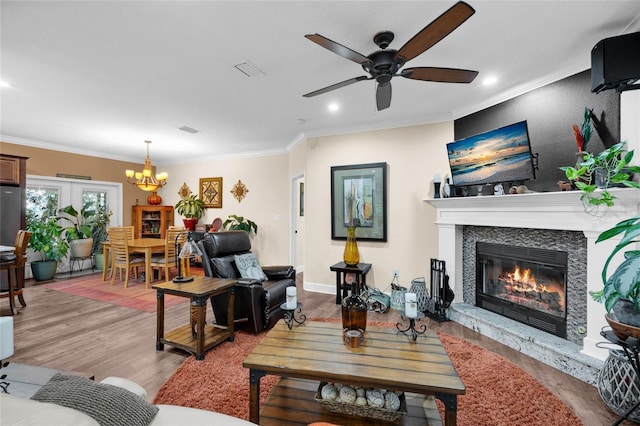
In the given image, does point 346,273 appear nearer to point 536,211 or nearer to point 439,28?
point 536,211

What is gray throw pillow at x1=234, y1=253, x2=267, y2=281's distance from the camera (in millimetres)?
3262

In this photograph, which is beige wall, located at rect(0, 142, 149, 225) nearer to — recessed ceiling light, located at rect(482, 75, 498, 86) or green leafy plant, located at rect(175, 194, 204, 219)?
green leafy plant, located at rect(175, 194, 204, 219)

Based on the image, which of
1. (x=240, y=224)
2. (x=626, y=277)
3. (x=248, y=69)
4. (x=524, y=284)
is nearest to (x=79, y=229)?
(x=240, y=224)

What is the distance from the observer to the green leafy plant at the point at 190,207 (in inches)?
259

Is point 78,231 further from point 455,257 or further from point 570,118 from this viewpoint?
point 570,118

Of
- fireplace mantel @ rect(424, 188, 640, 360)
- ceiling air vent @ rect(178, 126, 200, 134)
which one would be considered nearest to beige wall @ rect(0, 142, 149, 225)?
ceiling air vent @ rect(178, 126, 200, 134)

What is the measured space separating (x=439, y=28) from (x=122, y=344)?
354 centimetres

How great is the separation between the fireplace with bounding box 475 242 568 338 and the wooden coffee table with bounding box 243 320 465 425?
A: 164 centimetres

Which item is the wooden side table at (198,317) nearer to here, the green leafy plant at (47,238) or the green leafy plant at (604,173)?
the green leafy plant at (604,173)

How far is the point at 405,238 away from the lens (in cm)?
409

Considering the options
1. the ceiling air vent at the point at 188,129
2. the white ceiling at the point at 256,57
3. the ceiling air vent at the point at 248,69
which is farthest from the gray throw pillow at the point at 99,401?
the ceiling air vent at the point at 188,129

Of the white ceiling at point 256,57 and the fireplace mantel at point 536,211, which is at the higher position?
the white ceiling at point 256,57

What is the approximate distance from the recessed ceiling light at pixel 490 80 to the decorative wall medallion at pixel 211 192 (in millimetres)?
5411

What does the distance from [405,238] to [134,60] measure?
11.8ft
